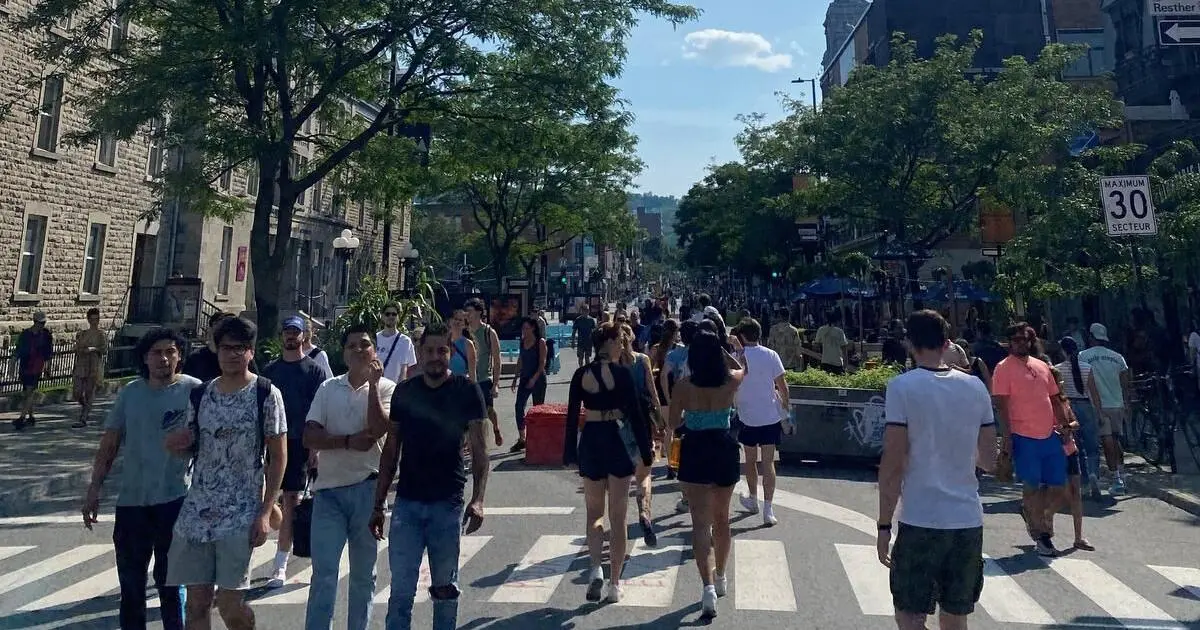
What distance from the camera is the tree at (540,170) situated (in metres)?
16.6

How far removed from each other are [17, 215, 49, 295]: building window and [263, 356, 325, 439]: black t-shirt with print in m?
19.0

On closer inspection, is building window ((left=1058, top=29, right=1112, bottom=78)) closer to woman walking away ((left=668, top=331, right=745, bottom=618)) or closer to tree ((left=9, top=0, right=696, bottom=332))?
tree ((left=9, top=0, right=696, bottom=332))

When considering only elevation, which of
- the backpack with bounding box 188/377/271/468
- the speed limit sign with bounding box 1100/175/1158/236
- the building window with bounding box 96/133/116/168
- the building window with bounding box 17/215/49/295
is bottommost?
the backpack with bounding box 188/377/271/468

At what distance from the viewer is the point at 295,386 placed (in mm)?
5789

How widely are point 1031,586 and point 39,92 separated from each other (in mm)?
24752

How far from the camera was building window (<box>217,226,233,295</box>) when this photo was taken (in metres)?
28.4

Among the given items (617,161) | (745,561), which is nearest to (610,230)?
(617,161)

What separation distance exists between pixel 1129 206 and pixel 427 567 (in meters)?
10.7

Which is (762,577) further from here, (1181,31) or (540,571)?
(1181,31)

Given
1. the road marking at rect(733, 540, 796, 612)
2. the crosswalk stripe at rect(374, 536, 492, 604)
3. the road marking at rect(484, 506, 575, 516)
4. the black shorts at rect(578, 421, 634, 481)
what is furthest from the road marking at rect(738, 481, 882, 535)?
the crosswalk stripe at rect(374, 536, 492, 604)

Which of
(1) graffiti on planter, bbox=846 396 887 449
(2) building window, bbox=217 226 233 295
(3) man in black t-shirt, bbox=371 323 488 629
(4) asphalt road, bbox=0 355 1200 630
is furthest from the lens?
(2) building window, bbox=217 226 233 295

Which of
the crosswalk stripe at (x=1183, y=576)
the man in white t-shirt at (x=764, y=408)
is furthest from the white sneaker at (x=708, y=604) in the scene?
the crosswalk stripe at (x=1183, y=576)

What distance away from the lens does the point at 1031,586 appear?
5906 millimetres

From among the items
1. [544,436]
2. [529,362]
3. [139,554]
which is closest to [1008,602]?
[139,554]
